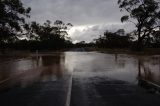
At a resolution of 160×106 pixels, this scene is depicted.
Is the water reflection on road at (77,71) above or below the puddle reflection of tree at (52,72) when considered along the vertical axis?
below

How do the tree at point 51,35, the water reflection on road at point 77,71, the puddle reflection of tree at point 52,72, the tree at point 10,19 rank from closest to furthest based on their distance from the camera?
1. the water reflection on road at point 77,71
2. the puddle reflection of tree at point 52,72
3. the tree at point 10,19
4. the tree at point 51,35

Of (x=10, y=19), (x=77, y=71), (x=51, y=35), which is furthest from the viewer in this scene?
(x=51, y=35)

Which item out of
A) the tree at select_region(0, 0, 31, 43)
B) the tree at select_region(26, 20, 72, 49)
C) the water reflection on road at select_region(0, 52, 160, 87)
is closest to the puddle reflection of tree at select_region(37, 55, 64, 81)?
the water reflection on road at select_region(0, 52, 160, 87)

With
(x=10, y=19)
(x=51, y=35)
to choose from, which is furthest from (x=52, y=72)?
(x=51, y=35)

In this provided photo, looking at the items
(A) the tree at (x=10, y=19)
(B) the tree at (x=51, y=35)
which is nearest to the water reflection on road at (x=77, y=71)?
(A) the tree at (x=10, y=19)

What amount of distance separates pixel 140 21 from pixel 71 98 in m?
58.1

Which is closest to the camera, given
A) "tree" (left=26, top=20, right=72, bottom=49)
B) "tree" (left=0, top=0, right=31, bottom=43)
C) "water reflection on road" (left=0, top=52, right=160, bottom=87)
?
"water reflection on road" (left=0, top=52, right=160, bottom=87)

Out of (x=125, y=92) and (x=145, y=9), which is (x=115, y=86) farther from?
(x=145, y=9)

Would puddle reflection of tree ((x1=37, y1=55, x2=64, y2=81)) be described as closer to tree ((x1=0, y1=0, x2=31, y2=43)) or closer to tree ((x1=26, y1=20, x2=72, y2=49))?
tree ((x1=0, y1=0, x2=31, y2=43))

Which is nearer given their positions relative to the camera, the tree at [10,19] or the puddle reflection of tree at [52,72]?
the puddle reflection of tree at [52,72]

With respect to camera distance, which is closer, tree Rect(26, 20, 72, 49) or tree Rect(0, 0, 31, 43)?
tree Rect(0, 0, 31, 43)

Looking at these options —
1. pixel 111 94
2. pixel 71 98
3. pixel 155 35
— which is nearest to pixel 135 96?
pixel 111 94

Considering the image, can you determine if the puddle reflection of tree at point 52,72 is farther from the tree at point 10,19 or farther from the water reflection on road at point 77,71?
the tree at point 10,19

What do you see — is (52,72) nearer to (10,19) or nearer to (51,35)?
(10,19)
